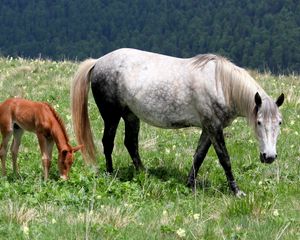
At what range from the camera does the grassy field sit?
7.55 meters

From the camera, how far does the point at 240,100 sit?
34.5ft

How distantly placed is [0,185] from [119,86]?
128 inches

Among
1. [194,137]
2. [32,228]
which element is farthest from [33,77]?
[32,228]

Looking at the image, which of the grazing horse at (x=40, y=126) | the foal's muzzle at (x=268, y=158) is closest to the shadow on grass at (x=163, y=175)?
the grazing horse at (x=40, y=126)

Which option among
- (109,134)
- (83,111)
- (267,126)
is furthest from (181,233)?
(83,111)

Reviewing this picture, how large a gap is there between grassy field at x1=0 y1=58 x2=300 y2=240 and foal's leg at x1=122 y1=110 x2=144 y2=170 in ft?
0.65

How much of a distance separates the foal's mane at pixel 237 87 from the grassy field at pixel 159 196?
1391 mm

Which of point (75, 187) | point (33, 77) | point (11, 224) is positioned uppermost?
point (11, 224)

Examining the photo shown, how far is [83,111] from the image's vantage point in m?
12.1

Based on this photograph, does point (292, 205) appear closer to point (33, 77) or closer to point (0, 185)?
point (0, 185)

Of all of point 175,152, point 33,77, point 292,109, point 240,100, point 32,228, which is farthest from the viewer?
point 33,77

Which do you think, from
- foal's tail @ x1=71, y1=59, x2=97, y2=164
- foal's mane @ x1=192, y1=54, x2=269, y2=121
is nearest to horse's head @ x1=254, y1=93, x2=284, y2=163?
foal's mane @ x1=192, y1=54, x2=269, y2=121

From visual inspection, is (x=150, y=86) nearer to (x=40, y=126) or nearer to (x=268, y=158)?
(x=40, y=126)

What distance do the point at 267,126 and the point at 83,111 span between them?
4024 millimetres
